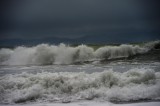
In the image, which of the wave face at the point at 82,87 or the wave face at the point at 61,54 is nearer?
the wave face at the point at 82,87

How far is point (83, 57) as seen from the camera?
1725 centimetres

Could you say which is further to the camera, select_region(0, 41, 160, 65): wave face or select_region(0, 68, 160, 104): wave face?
select_region(0, 41, 160, 65): wave face

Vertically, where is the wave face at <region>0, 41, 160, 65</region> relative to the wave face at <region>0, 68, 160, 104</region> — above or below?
above

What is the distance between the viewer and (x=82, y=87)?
7.78 m

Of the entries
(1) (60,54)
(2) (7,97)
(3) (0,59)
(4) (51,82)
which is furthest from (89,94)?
(3) (0,59)

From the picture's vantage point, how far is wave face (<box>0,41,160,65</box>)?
677 inches

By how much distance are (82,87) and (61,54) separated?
10880mm

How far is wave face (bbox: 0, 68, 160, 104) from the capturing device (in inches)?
267

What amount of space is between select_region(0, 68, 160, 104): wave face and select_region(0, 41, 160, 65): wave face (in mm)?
7917

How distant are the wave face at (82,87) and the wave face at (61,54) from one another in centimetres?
792

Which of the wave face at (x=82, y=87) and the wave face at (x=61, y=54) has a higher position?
the wave face at (x=61, y=54)

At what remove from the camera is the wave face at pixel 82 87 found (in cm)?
677

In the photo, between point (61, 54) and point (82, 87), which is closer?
point (82, 87)

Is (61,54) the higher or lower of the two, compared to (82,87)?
higher
